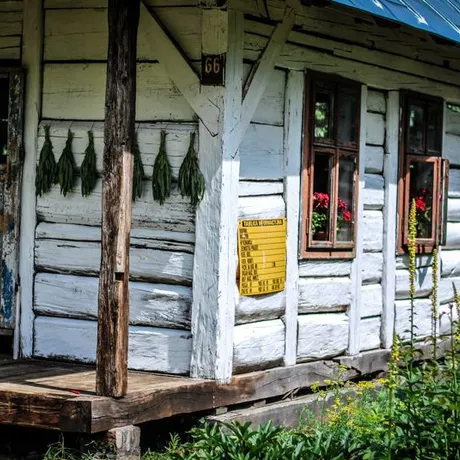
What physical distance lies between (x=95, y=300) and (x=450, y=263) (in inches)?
184

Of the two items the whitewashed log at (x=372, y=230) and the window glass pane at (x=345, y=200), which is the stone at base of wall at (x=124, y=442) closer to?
the window glass pane at (x=345, y=200)

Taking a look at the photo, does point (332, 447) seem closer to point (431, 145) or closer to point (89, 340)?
point (89, 340)

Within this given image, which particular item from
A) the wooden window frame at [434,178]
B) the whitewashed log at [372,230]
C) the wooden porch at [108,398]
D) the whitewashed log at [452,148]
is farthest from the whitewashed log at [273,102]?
the whitewashed log at [452,148]

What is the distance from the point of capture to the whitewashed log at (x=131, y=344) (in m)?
8.85

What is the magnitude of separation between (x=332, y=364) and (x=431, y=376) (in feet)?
11.9

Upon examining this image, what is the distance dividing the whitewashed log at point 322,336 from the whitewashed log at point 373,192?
1.12 meters

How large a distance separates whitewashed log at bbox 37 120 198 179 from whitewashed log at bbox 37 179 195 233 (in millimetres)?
189

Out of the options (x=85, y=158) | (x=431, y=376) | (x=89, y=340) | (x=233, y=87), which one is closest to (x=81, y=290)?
(x=89, y=340)

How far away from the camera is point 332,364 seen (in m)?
10.2

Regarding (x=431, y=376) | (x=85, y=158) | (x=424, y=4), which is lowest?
(x=431, y=376)

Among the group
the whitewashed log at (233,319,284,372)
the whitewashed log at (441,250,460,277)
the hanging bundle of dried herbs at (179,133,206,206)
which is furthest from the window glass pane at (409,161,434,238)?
the hanging bundle of dried herbs at (179,133,206,206)

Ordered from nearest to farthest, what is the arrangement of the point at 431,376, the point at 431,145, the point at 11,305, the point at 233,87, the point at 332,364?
the point at 431,376, the point at 233,87, the point at 11,305, the point at 332,364, the point at 431,145

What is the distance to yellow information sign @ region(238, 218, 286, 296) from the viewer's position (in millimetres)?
9008

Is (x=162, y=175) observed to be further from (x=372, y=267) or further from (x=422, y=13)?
(x=372, y=267)
